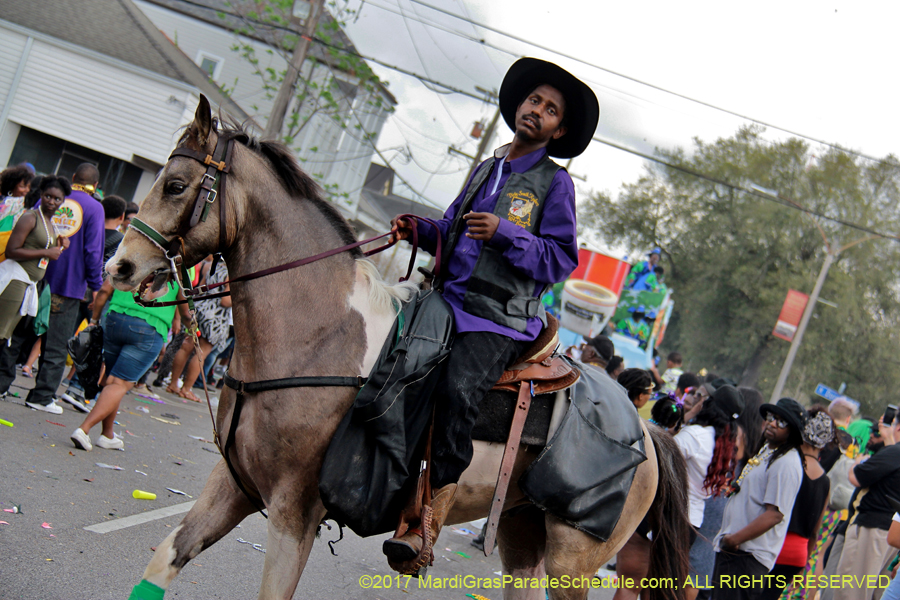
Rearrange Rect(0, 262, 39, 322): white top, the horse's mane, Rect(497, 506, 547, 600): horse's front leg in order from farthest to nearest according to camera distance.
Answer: Rect(0, 262, 39, 322): white top, Rect(497, 506, 547, 600): horse's front leg, the horse's mane

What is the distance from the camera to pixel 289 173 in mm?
3436

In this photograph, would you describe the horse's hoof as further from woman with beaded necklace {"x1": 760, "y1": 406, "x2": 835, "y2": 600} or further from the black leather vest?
woman with beaded necklace {"x1": 760, "y1": 406, "x2": 835, "y2": 600}

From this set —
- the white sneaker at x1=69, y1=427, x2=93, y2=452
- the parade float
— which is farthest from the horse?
the parade float

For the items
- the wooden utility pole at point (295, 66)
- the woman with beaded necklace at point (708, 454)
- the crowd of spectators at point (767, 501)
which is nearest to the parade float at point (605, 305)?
the wooden utility pole at point (295, 66)

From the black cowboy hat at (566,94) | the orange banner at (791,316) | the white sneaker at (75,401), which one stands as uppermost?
the orange banner at (791,316)

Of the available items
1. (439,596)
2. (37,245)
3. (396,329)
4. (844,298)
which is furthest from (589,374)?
(844,298)

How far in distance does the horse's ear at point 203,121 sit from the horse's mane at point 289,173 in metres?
0.17

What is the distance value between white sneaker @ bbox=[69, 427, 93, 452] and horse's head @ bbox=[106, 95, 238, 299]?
3.91 metres

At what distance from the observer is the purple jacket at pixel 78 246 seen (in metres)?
7.14

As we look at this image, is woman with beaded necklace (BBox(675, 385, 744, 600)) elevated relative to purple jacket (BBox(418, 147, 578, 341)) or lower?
lower

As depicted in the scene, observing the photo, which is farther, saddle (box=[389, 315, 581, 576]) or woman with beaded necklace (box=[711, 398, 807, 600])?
woman with beaded necklace (box=[711, 398, 807, 600])

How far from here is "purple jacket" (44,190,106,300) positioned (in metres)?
7.14

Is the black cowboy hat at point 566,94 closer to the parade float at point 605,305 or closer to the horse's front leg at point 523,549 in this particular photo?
the horse's front leg at point 523,549

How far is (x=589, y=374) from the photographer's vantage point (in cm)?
411
